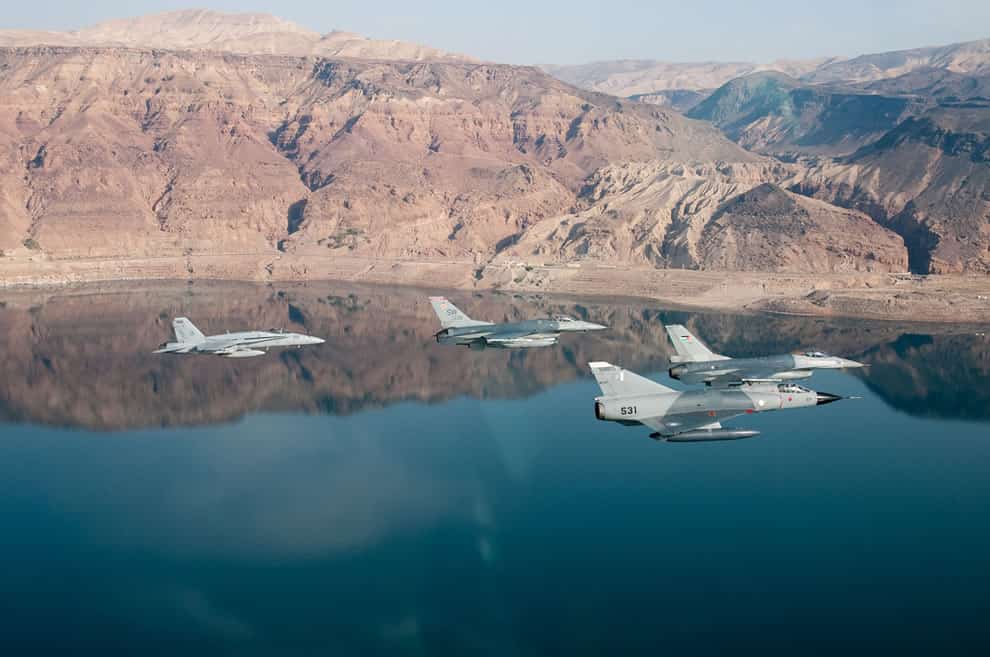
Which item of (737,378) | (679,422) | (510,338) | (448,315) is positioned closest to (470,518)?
(679,422)

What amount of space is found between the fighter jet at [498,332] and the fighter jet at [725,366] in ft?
55.7

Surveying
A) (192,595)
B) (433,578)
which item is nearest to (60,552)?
(192,595)

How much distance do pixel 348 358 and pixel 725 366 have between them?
226 ft

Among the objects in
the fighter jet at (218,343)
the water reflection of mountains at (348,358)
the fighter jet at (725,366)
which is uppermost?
the fighter jet at (725,366)

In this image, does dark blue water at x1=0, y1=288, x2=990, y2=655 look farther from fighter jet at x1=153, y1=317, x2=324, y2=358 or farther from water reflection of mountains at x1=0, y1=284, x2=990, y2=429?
fighter jet at x1=153, y1=317, x2=324, y2=358

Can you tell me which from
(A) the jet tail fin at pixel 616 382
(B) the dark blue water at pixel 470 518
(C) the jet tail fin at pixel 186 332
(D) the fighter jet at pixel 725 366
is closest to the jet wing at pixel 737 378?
(D) the fighter jet at pixel 725 366

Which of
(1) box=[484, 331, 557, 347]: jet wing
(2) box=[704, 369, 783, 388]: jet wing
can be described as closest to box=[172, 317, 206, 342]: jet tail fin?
(1) box=[484, 331, 557, 347]: jet wing

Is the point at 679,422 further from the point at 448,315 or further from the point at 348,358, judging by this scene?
the point at 348,358

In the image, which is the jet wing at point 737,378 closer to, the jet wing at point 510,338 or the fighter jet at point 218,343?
the jet wing at point 510,338

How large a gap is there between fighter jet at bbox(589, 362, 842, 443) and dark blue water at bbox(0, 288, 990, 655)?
645 cm

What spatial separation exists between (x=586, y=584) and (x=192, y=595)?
2748 centimetres

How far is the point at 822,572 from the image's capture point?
6334 centimetres

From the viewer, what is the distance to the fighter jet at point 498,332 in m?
103

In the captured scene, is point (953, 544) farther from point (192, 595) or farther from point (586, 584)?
point (192, 595)
